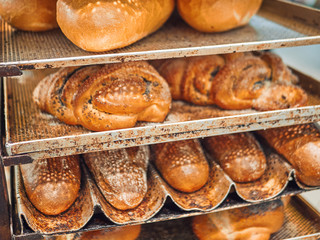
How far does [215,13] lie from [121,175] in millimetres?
712

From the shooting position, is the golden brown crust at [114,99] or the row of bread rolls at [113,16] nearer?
the row of bread rolls at [113,16]

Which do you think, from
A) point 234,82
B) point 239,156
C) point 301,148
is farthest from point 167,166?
point 301,148

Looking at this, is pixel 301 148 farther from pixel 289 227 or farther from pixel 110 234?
pixel 110 234

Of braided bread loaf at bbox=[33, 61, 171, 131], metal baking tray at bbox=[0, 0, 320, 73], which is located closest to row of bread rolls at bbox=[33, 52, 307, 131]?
braided bread loaf at bbox=[33, 61, 171, 131]

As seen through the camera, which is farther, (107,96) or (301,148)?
(301,148)

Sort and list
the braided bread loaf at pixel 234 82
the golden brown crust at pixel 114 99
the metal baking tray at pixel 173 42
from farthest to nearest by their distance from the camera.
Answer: the braided bread loaf at pixel 234 82 < the golden brown crust at pixel 114 99 < the metal baking tray at pixel 173 42

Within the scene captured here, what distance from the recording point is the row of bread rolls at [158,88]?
1.21 m

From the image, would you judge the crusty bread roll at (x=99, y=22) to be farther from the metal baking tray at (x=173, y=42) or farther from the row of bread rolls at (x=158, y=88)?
the row of bread rolls at (x=158, y=88)

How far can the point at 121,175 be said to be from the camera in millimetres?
1343

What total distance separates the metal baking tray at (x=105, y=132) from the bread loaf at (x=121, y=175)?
0.18 metres

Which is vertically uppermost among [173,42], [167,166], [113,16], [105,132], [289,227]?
[113,16]

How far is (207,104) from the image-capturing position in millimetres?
1491

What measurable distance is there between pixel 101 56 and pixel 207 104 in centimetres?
58

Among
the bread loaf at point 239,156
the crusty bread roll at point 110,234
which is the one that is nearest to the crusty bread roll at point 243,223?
the bread loaf at point 239,156
